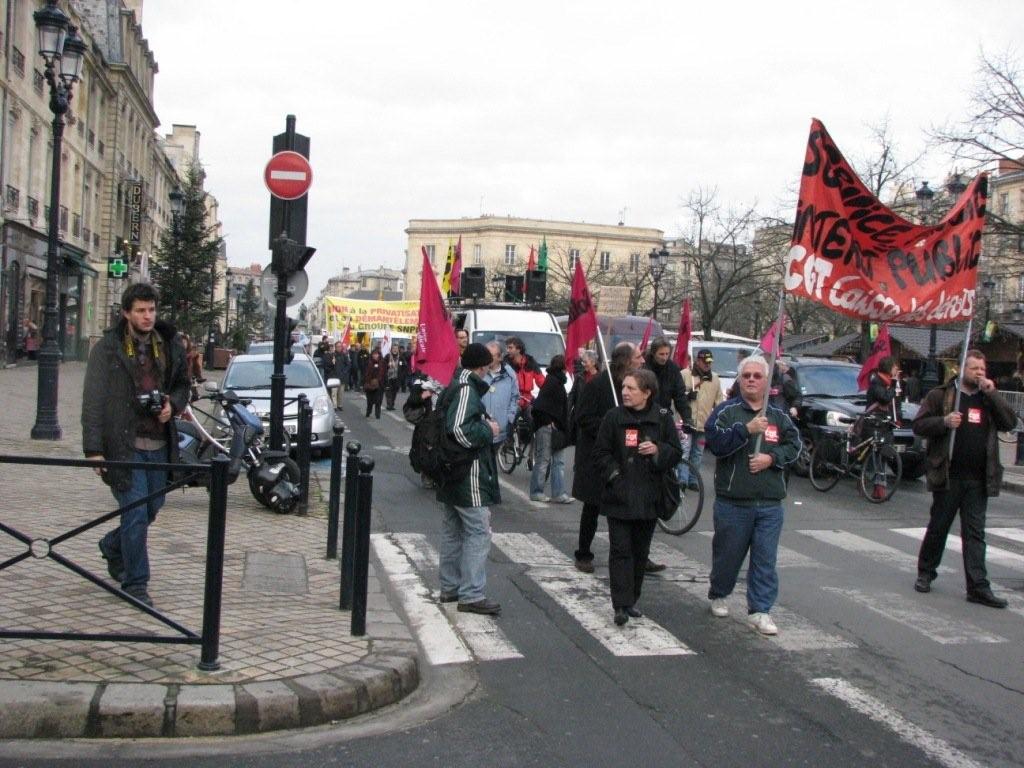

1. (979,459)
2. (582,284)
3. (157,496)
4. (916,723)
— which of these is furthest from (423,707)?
(582,284)

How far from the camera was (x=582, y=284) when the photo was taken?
33.9 ft

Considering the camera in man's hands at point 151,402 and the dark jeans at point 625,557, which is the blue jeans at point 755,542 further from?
the camera in man's hands at point 151,402

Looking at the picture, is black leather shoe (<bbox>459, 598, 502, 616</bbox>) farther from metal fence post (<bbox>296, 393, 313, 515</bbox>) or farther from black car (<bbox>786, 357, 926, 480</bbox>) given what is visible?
black car (<bbox>786, 357, 926, 480</bbox>)

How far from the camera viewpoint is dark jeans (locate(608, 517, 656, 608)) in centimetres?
671

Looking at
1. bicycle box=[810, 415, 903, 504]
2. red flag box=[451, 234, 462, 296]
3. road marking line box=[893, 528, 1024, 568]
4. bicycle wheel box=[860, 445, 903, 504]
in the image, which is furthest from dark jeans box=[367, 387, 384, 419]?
road marking line box=[893, 528, 1024, 568]

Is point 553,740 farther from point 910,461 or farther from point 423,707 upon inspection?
point 910,461

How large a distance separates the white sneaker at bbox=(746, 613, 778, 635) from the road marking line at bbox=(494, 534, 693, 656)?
0.58 m

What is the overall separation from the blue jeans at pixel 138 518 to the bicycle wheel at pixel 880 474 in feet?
31.6

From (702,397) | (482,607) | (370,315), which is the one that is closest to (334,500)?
(482,607)

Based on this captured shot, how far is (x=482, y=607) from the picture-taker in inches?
272

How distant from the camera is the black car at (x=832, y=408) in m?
15.2

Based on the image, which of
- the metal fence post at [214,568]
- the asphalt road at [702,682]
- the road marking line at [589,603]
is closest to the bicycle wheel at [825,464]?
the asphalt road at [702,682]

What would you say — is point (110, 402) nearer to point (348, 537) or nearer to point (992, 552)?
point (348, 537)

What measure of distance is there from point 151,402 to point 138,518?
0.66 metres
